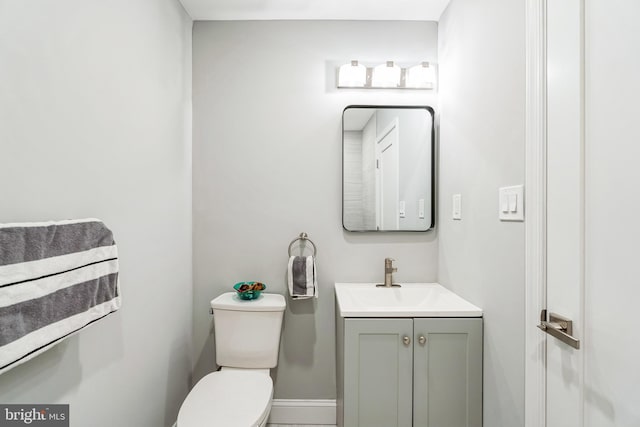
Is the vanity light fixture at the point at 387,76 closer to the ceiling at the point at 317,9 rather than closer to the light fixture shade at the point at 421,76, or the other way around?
the light fixture shade at the point at 421,76

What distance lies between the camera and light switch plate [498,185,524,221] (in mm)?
1062

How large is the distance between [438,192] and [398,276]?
565 millimetres

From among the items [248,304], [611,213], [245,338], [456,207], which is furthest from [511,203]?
[245,338]

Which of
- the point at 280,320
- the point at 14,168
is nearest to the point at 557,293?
the point at 280,320

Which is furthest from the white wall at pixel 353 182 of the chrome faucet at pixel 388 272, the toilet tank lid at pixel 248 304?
the toilet tank lid at pixel 248 304

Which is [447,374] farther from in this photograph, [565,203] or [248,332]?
[248,332]

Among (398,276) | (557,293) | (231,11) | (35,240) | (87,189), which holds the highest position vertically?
(231,11)

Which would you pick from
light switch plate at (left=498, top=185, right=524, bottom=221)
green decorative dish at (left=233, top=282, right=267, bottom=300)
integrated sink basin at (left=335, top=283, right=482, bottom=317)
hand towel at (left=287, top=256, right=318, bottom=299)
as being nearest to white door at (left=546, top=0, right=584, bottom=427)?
light switch plate at (left=498, top=185, right=524, bottom=221)

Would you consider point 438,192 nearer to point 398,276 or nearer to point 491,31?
point 398,276

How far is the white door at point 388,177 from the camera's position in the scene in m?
1.84

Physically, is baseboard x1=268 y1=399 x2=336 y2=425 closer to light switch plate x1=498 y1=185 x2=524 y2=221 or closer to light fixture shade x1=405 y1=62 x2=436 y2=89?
light switch plate x1=498 y1=185 x2=524 y2=221

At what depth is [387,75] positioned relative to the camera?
1822 millimetres

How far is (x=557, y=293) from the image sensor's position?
917 mm

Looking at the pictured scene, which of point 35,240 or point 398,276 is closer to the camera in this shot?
point 35,240
